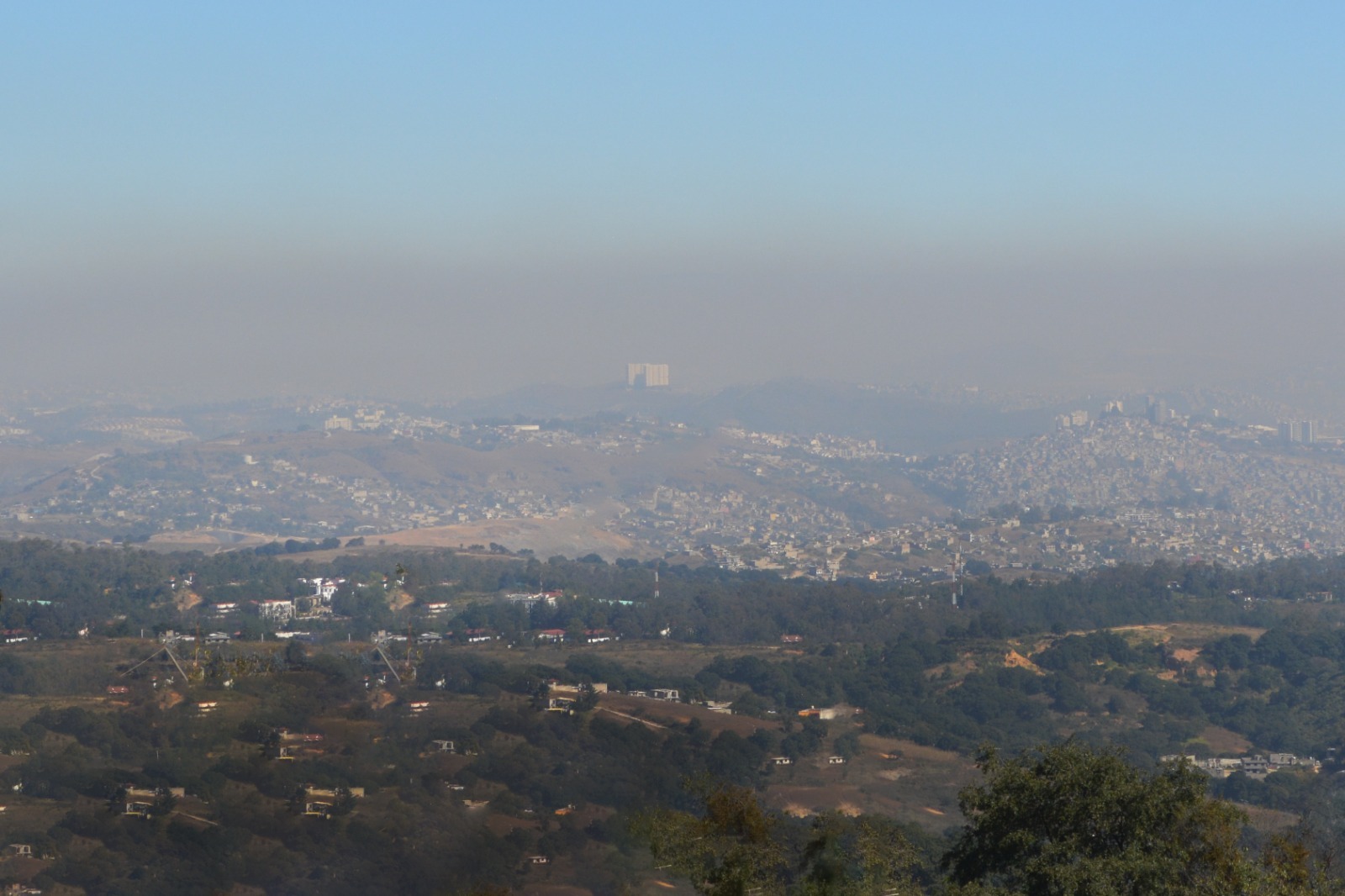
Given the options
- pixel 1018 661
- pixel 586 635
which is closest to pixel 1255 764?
pixel 1018 661

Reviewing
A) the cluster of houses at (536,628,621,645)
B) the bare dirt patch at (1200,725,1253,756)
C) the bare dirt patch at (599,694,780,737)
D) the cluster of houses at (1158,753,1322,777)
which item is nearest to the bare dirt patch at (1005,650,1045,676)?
the bare dirt patch at (1200,725,1253,756)

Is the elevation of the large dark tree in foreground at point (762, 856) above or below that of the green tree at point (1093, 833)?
below

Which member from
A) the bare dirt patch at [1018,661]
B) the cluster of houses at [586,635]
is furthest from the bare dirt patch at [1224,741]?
the cluster of houses at [586,635]

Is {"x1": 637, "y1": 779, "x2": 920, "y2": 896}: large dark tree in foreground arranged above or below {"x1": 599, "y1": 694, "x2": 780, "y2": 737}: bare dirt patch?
above

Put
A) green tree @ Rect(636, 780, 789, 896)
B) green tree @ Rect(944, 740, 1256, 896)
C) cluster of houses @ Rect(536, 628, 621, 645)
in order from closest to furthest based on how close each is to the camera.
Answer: green tree @ Rect(944, 740, 1256, 896) → green tree @ Rect(636, 780, 789, 896) → cluster of houses @ Rect(536, 628, 621, 645)

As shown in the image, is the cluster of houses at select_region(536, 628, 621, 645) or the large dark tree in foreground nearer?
the large dark tree in foreground

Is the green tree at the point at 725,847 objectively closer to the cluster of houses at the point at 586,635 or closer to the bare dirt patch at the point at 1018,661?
the bare dirt patch at the point at 1018,661

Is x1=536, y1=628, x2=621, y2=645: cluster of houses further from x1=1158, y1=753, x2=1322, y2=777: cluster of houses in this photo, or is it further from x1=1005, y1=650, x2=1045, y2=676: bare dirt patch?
x1=1158, y1=753, x2=1322, y2=777: cluster of houses
